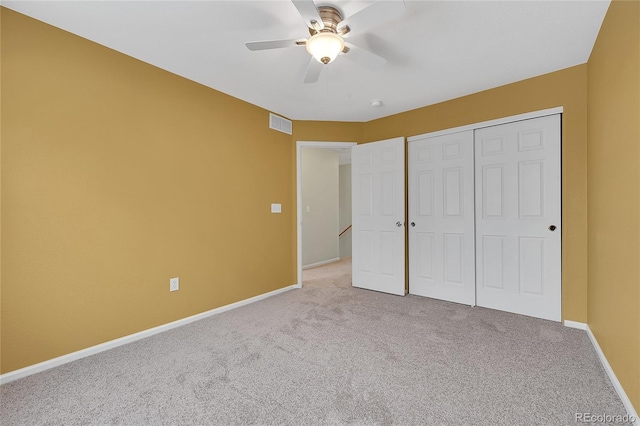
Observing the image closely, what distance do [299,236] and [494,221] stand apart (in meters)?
2.40

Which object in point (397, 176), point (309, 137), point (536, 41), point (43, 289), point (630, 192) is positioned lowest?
point (43, 289)

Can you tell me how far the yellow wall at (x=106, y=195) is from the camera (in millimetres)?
1877

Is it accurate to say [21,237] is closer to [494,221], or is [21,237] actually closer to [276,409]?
[276,409]

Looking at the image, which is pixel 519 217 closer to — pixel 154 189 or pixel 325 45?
pixel 325 45

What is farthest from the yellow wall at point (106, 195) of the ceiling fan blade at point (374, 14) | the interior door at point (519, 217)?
the interior door at point (519, 217)

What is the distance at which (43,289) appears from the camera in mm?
1962

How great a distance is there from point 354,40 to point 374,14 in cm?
60

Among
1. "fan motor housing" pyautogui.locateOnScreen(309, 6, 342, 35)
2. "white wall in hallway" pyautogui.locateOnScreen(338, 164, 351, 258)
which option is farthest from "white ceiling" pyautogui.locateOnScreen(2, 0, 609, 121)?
Result: "white wall in hallway" pyautogui.locateOnScreen(338, 164, 351, 258)

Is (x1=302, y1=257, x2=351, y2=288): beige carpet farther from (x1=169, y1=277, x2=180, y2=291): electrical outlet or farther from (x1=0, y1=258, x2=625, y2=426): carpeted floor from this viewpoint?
(x1=169, y1=277, x2=180, y2=291): electrical outlet

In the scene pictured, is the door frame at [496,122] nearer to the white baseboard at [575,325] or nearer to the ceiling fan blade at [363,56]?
the ceiling fan blade at [363,56]

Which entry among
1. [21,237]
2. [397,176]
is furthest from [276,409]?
[397,176]

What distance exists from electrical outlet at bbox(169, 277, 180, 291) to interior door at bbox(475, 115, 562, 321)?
3154mm

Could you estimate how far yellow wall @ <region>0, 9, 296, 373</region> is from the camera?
1.88 metres

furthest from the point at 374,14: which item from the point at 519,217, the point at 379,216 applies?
the point at 379,216
